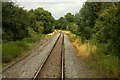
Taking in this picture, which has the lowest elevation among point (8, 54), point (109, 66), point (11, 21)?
point (8, 54)

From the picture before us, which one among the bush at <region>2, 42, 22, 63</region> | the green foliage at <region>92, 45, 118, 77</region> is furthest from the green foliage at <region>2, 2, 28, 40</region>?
the green foliage at <region>92, 45, 118, 77</region>

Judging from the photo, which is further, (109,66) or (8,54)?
(8,54)

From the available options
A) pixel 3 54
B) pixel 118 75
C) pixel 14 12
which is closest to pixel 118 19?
pixel 118 75

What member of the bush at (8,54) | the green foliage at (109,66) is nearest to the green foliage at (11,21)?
the bush at (8,54)

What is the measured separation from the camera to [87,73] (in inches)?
680

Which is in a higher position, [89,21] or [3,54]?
[89,21]

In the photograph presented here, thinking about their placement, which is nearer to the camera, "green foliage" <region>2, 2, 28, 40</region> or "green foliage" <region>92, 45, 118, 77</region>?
"green foliage" <region>92, 45, 118, 77</region>

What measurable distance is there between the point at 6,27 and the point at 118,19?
2063 centimetres

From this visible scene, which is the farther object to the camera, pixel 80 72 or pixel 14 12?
pixel 14 12

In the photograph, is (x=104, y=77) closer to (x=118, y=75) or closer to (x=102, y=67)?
(x=118, y=75)

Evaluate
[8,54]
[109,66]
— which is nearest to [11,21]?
[8,54]

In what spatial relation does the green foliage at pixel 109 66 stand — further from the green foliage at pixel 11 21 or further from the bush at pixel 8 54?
the green foliage at pixel 11 21

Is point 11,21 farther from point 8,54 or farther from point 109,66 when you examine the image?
point 109,66

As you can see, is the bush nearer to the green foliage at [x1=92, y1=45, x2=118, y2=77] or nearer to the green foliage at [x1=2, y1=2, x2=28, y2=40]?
the green foliage at [x1=2, y1=2, x2=28, y2=40]
